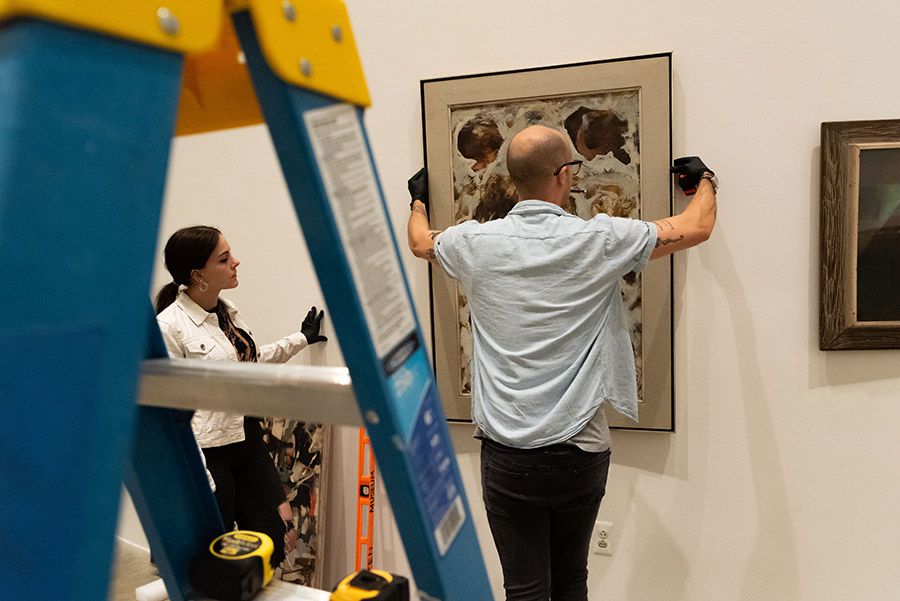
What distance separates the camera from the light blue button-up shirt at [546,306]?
171 centimetres

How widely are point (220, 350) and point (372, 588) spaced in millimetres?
1646

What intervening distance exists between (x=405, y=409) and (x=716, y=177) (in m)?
1.84

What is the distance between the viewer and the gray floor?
3.07m

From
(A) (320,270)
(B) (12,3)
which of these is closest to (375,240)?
(A) (320,270)

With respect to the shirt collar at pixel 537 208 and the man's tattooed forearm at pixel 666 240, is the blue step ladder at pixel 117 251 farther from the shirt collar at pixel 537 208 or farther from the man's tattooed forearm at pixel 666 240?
the man's tattooed forearm at pixel 666 240

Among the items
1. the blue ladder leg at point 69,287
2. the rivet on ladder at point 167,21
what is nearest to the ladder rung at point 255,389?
the blue ladder leg at point 69,287

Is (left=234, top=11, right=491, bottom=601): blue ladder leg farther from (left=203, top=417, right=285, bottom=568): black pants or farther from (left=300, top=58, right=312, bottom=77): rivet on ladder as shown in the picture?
(left=203, top=417, right=285, bottom=568): black pants

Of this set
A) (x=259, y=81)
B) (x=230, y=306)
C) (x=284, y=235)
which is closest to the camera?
(x=259, y=81)

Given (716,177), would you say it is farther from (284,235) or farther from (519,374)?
(284,235)

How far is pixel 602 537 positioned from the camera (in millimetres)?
2387

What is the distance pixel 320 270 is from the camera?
22.1 inches

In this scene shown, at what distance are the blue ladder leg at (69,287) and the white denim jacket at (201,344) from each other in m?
1.80

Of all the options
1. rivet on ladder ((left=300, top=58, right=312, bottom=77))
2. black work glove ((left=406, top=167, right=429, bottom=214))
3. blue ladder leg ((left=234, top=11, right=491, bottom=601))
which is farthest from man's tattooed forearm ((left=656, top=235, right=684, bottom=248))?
rivet on ladder ((left=300, top=58, right=312, bottom=77))

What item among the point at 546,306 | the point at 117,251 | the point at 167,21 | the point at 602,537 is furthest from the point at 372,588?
the point at 602,537
